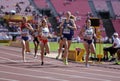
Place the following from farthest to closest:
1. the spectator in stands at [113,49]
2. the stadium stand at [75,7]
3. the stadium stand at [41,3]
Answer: the stadium stand at [75,7] → the stadium stand at [41,3] → the spectator in stands at [113,49]

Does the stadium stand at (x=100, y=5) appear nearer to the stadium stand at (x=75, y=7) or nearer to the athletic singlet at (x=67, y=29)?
the stadium stand at (x=75, y=7)

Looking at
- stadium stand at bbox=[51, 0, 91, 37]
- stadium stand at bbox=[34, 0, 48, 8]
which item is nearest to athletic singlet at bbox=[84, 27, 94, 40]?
stadium stand at bbox=[34, 0, 48, 8]

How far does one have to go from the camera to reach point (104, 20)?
5506 centimetres

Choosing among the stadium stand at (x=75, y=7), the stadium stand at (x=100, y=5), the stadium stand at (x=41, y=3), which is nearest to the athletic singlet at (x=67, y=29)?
the stadium stand at (x=41, y=3)

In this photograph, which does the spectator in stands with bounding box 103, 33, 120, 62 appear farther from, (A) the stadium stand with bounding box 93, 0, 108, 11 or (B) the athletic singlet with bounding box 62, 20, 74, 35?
(A) the stadium stand with bounding box 93, 0, 108, 11

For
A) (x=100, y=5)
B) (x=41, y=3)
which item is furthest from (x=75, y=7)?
(x=41, y=3)

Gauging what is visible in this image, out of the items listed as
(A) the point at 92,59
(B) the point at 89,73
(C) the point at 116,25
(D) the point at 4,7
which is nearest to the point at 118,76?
(B) the point at 89,73

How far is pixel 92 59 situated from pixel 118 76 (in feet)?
18.9

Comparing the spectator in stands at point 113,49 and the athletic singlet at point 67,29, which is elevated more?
the athletic singlet at point 67,29

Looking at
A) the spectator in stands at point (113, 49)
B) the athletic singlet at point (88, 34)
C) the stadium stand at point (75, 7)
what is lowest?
the spectator in stands at point (113, 49)

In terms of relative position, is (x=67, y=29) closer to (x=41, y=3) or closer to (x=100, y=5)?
(x=41, y=3)

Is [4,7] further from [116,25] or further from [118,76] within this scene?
[118,76]

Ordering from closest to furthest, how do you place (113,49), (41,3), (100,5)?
(113,49), (41,3), (100,5)

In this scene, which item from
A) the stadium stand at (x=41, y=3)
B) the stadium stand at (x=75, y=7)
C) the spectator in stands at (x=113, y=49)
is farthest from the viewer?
the stadium stand at (x=75, y=7)
